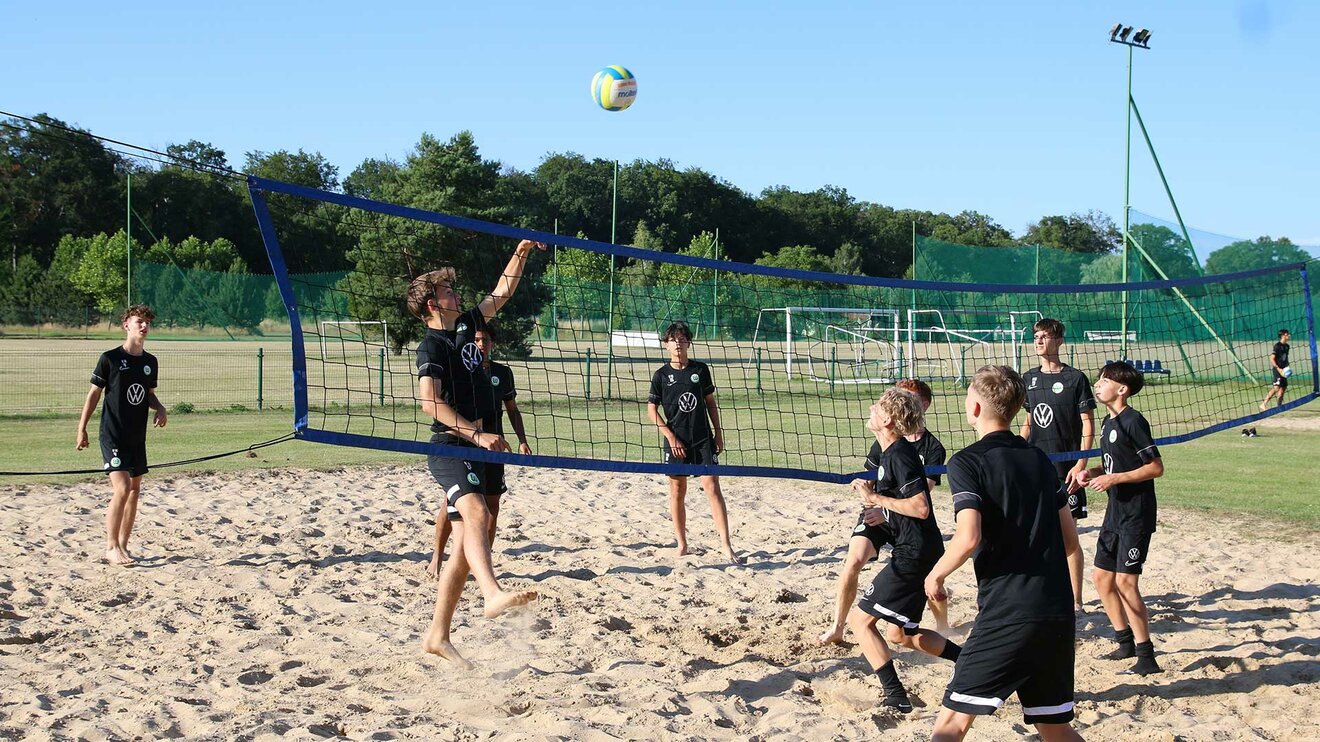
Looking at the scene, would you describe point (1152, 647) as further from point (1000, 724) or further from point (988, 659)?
point (988, 659)

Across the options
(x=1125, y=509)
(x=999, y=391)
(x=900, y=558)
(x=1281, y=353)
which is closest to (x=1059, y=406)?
(x=1125, y=509)

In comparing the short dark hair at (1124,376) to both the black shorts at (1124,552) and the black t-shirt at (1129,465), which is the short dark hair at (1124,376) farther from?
the black shorts at (1124,552)

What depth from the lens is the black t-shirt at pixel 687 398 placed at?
25.7 feet

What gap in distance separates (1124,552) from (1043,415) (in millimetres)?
1349

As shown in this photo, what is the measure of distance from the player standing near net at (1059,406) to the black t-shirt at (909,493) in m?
1.84

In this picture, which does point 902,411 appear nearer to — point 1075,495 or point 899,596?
point 899,596

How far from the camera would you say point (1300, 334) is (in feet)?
89.4

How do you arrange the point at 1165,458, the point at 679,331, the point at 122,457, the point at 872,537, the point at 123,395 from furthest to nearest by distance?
the point at 1165,458
the point at 679,331
the point at 123,395
the point at 122,457
the point at 872,537

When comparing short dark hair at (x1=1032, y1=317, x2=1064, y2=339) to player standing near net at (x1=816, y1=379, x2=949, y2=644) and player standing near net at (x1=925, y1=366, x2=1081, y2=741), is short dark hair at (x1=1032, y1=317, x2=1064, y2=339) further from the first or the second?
player standing near net at (x1=925, y1=366, x2=1081, y2=741)

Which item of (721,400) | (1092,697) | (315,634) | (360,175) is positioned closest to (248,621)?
(315,634)

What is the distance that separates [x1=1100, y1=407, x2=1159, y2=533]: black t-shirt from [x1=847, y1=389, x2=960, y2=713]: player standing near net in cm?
127

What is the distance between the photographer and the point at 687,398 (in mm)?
7832

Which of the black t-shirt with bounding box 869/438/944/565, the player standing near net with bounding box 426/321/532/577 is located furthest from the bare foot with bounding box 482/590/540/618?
the black t-shirt with bounding box 869/438/944/565

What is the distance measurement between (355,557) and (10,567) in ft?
7.05
